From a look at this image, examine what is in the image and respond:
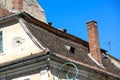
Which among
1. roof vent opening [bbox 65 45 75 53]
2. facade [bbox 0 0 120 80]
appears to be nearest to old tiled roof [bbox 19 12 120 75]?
facade [bbox 0 0 120 80]

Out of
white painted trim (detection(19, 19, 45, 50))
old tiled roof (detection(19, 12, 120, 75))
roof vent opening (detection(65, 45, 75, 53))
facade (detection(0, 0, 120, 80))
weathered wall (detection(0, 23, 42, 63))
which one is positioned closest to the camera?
facade (detection(0, 0, 120, 80))

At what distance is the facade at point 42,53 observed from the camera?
20.7 meters

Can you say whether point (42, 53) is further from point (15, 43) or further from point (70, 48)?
point (70, 48)

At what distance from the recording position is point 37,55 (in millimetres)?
20391

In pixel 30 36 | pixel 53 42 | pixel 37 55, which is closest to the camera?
pixel 37 55

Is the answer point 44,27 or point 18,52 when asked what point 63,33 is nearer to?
point 44,27

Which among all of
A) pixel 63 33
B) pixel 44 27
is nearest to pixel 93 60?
pixel 63 33

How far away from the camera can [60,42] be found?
2450 cm

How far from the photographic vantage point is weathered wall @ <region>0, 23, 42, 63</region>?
71.4ft

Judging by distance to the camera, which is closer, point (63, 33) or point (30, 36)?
point (30, 36)

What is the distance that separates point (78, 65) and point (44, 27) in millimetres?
3827

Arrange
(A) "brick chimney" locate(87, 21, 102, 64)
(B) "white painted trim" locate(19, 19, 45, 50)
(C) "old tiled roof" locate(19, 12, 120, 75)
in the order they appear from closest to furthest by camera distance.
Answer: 1. (B) "white painted trim" locate(19, 19, 45, 50)
2. (C) "old tiled roof" locate(19, 12, 120, 75)
3. (A) "brick chimney" locate(87, 21, 102, 64)

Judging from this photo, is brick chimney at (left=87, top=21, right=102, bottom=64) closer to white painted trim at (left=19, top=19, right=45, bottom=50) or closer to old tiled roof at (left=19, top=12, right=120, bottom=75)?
old tiled roof at (left=19, top=12, right=120, bottom=75)

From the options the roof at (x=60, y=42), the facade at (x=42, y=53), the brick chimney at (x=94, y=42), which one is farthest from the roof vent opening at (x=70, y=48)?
the brick chimney at (x=94, y=42)
